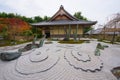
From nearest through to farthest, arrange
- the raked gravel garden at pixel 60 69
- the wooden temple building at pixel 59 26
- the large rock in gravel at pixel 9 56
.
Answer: the raked gravel garden at pixel 60 69 < the large rock in gravel at pixel 9 56 < the wooden temple building at pixel 59 26

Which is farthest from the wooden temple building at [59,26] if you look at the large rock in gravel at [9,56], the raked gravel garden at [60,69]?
the raked gravel garden at [60,69]

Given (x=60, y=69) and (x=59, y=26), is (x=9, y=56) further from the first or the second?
(x=59, y=26)

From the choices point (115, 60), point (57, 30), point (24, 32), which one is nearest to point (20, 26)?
point (24, 32)

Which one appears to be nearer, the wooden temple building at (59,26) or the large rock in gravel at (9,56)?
the large rock in gravel at (9,56)

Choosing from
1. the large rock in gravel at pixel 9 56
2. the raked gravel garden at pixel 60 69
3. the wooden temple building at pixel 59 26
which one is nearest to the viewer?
the raked gravel garden at pixel 60 69

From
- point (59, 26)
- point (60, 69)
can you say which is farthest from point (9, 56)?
point (59, 26)

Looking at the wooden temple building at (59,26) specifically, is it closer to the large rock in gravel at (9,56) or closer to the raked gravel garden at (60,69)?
the large rock in gravel at (9,56)

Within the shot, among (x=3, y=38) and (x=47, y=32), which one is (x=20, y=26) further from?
(x=47, y=32)

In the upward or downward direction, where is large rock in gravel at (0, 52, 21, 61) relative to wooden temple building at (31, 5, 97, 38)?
downward

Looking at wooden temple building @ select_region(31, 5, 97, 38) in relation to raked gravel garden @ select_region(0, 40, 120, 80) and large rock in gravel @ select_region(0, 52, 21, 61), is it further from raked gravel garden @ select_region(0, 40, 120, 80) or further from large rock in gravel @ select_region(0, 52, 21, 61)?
raked gravel garden @ select_region(0, 40, 120, 80)

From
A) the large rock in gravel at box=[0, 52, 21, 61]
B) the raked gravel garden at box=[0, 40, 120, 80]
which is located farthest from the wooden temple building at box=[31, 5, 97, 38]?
the raked gravel garden at box=[0, 40, 120, 80]

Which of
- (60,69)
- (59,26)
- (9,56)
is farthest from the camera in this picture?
(59,26)

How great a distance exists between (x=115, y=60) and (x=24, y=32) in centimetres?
1598

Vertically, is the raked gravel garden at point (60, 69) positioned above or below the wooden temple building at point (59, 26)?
below
